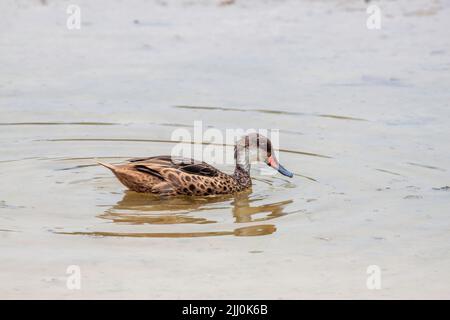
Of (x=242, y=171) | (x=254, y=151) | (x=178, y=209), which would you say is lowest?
(x=178, y=209)

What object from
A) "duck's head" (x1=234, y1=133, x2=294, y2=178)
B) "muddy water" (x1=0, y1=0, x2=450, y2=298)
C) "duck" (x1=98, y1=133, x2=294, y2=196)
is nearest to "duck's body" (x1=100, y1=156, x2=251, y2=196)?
"duck" (x1=98, y1=133, x2=294, y2=196)

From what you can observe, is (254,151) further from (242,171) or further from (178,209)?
(178,209)

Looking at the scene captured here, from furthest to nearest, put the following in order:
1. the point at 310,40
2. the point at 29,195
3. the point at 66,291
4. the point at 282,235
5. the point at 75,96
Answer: the point at 310,40 < the point at 75,96 < the point at 29,195 < the point at 282,235 < the point at 66,291

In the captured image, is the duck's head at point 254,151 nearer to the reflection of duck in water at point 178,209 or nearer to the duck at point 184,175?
the duck at point 184,175

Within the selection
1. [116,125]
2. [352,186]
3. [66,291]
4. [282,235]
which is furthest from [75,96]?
[66,291]

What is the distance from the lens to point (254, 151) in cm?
1020

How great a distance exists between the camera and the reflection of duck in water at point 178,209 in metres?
8.75

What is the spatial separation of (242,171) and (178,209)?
112 cm

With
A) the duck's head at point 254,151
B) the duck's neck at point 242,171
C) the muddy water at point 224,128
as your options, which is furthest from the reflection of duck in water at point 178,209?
the duck's head at point 254,151

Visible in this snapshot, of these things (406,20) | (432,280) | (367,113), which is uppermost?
(406,20)

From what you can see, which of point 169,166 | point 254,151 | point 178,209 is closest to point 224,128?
point 254,151

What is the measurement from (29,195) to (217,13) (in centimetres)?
786

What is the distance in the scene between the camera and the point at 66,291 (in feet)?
22.7

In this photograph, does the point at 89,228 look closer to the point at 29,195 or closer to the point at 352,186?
the point at 29,195
